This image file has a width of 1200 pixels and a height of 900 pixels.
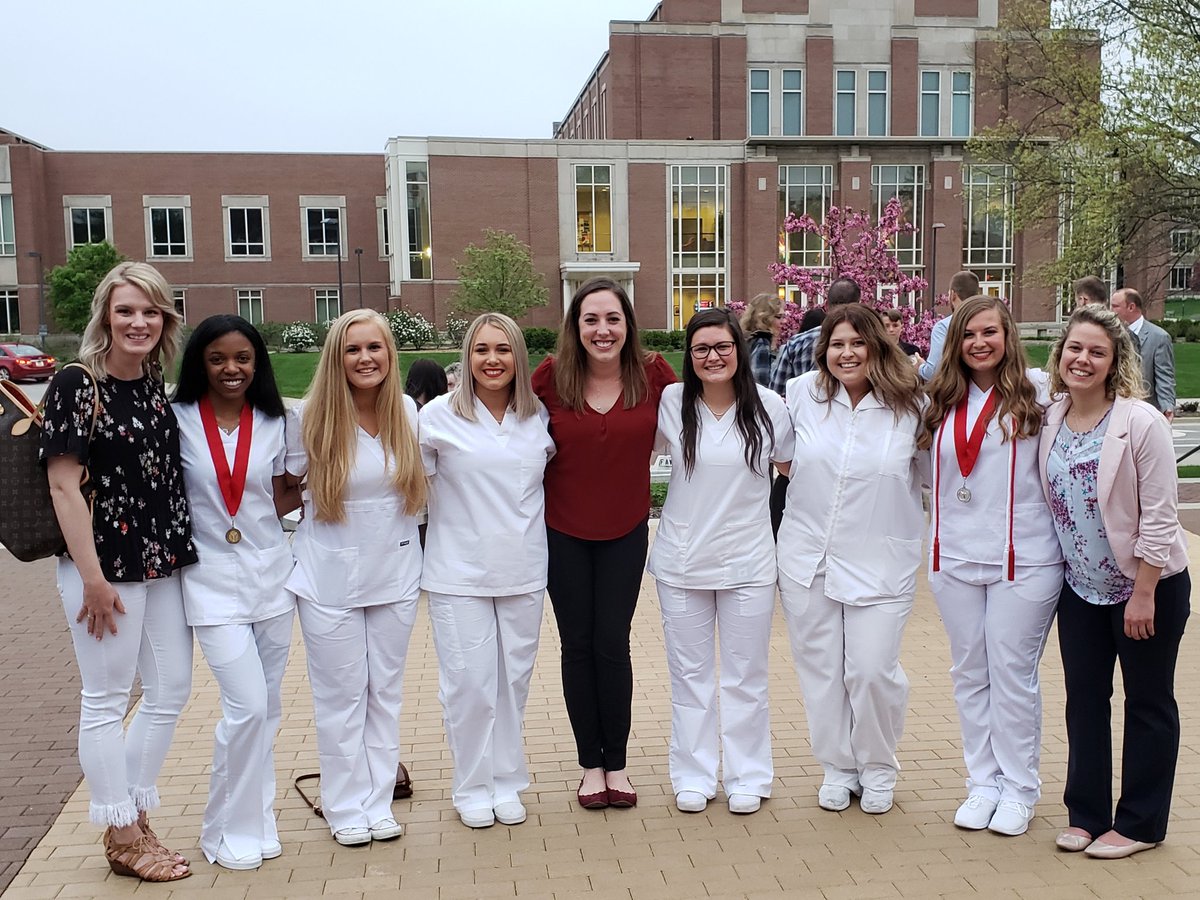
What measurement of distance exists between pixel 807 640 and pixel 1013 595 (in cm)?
84

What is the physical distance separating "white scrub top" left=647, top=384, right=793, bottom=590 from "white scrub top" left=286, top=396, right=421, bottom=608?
1.12 metres

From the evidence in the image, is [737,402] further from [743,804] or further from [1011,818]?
[1011,818]

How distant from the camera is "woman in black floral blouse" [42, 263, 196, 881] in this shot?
3.70m

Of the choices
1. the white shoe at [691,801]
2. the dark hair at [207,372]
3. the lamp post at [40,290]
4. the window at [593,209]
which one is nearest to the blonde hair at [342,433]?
the dark hair at [207,372]

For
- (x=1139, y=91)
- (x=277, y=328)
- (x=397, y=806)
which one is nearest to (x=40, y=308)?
(x=277, y=328)

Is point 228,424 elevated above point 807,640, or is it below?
above

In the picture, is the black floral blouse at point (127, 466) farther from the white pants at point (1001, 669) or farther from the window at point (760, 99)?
the window at point (760, 99)

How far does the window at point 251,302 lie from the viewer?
185 feet

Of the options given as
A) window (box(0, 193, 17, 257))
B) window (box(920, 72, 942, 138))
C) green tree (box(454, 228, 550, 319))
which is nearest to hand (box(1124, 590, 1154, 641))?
green tree (box(454, 228, 550, 319))

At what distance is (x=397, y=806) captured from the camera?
476 cm

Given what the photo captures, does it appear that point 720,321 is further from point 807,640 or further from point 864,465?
point 807,640

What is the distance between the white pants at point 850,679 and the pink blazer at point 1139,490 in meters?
0.89

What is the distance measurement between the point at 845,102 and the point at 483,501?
5327 cm

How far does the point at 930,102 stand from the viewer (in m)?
53.4
